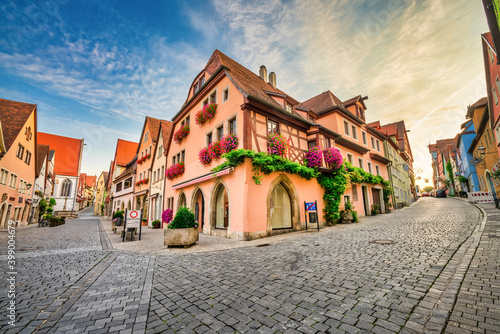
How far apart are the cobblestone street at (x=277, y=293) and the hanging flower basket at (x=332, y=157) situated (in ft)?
27.6

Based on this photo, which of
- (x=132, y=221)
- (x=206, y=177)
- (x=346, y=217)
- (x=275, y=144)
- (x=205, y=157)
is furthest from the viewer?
(x=346, y=217)

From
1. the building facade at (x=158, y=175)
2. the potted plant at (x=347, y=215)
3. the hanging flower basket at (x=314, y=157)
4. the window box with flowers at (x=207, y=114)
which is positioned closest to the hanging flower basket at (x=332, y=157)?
the hanging flower basket at (x=314, y=157)

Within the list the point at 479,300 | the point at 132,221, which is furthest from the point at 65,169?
the point at 479,300

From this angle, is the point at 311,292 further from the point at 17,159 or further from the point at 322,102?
the point at 17,159

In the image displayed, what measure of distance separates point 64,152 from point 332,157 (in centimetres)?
5499

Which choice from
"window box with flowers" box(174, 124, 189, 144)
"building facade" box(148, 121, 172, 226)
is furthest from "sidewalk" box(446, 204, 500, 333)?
"building facade" box(148, 121, 172, 226)

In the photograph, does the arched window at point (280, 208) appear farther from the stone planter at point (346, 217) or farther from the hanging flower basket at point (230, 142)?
the stone planter at point (346, 217)

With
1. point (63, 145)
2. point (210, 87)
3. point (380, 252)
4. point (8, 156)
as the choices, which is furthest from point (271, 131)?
point (63, 145)

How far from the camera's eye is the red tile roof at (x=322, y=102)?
18183 mm

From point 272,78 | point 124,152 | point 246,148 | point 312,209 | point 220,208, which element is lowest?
point 312,209

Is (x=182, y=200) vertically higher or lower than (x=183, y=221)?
higher

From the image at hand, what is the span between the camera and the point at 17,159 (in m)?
19.8

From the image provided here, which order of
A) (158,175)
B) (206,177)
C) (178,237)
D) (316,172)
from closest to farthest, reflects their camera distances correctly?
1. (178,237)
2. (206,177)
3. (316,172)
4. (158,175)

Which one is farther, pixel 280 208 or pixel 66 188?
pixel 66 188
